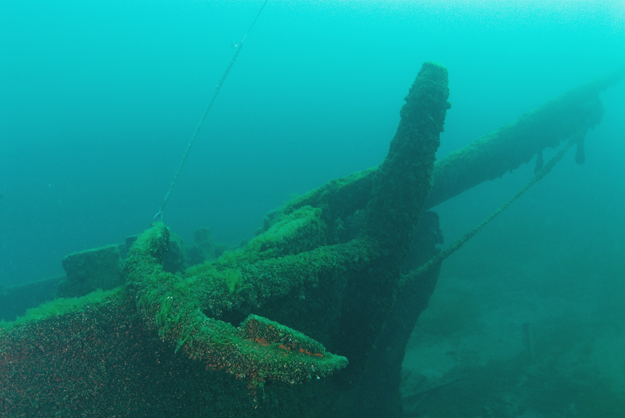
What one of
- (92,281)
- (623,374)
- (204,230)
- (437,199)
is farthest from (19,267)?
(623,374)

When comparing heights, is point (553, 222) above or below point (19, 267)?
below

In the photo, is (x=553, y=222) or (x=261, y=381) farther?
(x=553, y=222)

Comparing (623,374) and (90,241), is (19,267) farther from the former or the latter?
(623,374)

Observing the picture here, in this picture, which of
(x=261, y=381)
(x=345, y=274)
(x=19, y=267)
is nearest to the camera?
(x=261, y=381)

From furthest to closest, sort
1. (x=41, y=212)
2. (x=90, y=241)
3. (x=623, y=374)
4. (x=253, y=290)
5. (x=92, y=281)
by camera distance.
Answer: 1. (x=41, y=212)
2. (x=90, y=241)
3. (x=623, y=374)
4. (x=92, y=281)
5. (x=253, y=290)

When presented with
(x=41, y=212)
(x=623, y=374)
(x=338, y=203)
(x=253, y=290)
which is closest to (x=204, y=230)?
(x=338, y=203)

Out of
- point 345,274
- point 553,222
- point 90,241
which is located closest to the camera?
point 345,274

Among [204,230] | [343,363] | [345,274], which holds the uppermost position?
[204,230]

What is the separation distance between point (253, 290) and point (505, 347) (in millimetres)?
9233

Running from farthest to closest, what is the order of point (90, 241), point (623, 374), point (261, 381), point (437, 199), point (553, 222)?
1. point (90, 241)
2. point (553, 222)
3. point (623, 374)
4. point (437, 199)
5. point (261, 381)

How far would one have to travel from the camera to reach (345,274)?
297cm

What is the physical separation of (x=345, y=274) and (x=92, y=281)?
116 inches

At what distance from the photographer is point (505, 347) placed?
8.77 meters

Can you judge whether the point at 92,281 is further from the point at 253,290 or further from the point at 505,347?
the point at 505,347
